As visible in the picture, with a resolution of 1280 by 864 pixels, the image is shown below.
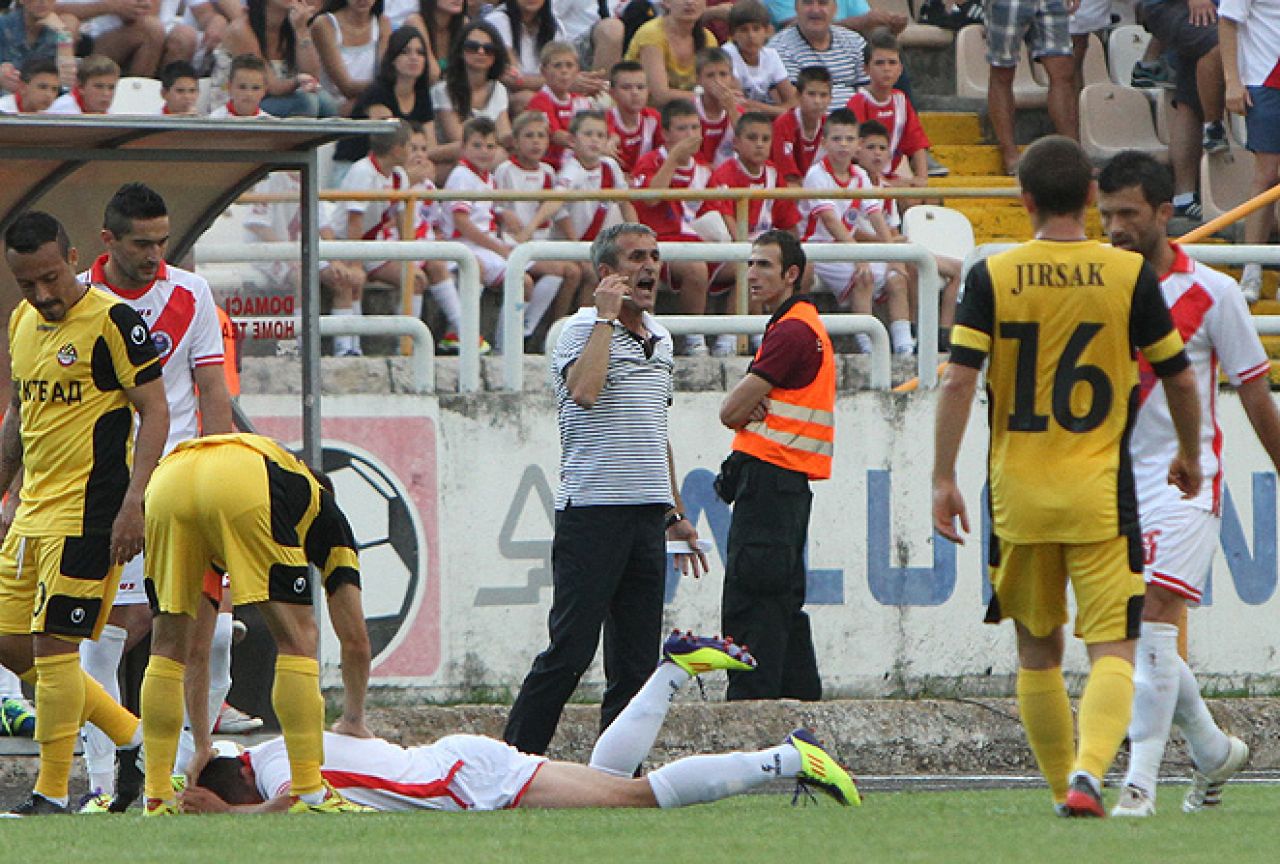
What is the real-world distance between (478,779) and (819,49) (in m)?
9.91

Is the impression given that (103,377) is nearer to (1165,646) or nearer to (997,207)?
(1165,646)

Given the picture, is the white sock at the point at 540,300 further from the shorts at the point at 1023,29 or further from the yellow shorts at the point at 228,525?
the yellow shorts at the point at 228,525

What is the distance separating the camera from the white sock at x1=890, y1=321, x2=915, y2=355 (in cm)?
1372

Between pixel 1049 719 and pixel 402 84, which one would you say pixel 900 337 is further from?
pixel 1049 719

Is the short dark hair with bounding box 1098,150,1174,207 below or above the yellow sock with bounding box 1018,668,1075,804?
above

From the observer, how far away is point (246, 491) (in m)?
7.59

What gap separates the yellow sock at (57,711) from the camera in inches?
318

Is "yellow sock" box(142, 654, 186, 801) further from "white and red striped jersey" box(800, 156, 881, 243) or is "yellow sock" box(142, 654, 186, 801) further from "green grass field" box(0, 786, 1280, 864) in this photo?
"white and red striped jersey" box(800, 156, 881, 243)

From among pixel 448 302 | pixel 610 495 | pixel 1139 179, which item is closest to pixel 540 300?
pixel 448 302

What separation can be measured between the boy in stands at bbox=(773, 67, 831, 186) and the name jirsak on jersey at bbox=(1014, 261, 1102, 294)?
8615 mm

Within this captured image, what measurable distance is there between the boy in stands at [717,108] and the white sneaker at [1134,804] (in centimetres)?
879

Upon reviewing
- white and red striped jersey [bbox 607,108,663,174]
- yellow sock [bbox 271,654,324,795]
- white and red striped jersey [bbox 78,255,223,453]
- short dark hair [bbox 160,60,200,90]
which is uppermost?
short dark hair [bbox 160,60,200,90]

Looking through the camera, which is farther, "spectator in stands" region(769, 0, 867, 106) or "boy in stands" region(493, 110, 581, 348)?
"spectator in stands" region(769, 0, 867, 106)

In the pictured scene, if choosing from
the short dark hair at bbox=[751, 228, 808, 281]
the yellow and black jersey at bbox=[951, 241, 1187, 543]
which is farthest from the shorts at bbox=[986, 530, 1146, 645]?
the short dark hair at bbox=[751, 228, 808, 281]
